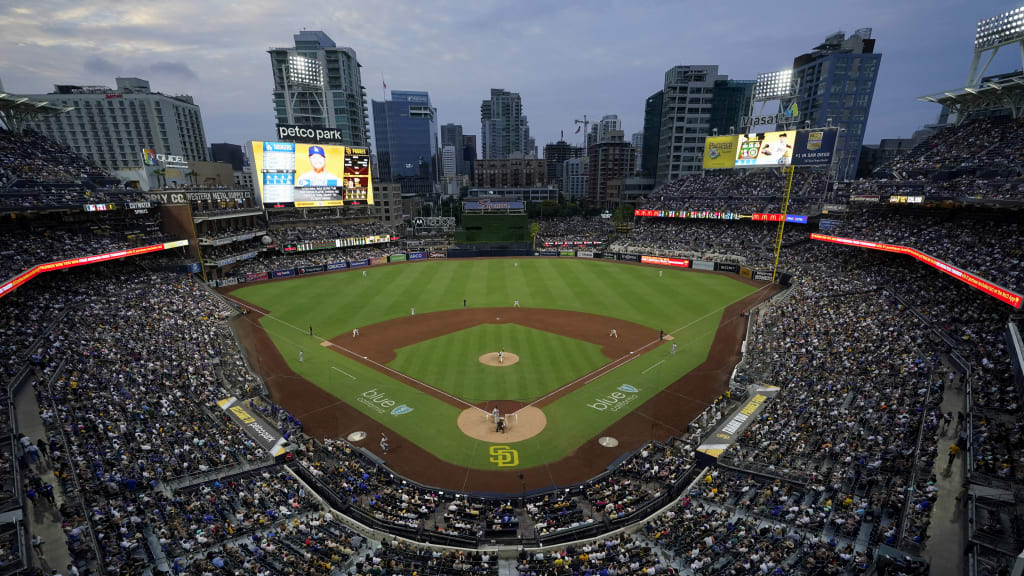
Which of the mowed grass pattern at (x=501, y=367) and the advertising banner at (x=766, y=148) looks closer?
the mowed grass pattern at (x=501, y=367)

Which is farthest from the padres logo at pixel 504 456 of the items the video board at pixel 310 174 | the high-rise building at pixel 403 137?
the high-rise building at pixel 403 137

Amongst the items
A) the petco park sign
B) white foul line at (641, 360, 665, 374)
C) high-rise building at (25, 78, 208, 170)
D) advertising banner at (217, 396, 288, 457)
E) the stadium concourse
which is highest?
high-rise building at (25, 78, 208, 170)

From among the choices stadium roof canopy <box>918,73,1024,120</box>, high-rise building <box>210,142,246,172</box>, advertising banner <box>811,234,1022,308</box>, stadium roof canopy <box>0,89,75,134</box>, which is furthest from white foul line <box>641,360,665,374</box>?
high-rise building <box>210,142,246,172</box>

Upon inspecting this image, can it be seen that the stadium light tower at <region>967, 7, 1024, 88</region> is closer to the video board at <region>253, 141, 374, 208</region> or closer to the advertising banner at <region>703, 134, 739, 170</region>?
the advertising banner at <region>703, 134, 739, 170</region>

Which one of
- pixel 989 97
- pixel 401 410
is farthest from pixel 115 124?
pixel 989 97

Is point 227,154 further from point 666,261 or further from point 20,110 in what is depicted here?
point 666,261

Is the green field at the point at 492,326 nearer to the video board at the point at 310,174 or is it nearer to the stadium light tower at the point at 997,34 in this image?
the video board at the point at 310,174
